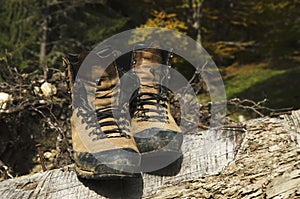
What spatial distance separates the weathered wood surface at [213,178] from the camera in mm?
1601

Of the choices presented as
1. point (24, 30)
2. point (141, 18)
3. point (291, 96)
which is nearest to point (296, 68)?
point (291, 96)

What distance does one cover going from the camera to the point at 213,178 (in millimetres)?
1631

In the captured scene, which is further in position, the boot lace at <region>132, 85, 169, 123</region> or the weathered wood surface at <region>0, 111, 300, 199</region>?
the boot lace at <region>132, 85, 169, 123</region>

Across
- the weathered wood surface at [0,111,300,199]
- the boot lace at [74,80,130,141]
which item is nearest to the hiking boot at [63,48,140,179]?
the boot lace at [74,80,130,141]

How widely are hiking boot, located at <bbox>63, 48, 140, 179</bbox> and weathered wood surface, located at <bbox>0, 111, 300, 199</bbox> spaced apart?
11 centimetres

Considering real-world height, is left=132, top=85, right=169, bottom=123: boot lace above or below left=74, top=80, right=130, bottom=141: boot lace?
above

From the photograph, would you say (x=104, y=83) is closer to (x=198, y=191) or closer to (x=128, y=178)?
(x=128, y=178)

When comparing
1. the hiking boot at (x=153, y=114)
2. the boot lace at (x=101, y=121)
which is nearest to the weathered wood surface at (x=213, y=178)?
the hiking boot at (x=153, y=114)

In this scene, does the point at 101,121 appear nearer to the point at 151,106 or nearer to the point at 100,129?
the point at 100,129

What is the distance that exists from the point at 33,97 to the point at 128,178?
160 cm

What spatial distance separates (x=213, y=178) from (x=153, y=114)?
365 millimetres

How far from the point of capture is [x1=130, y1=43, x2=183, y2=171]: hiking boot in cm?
167

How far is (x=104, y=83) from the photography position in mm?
1752

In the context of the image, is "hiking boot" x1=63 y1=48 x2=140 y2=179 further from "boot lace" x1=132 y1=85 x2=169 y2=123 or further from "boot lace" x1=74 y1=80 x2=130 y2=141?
"boot lace" x1=132 y1=85 x2=169 y2=123
